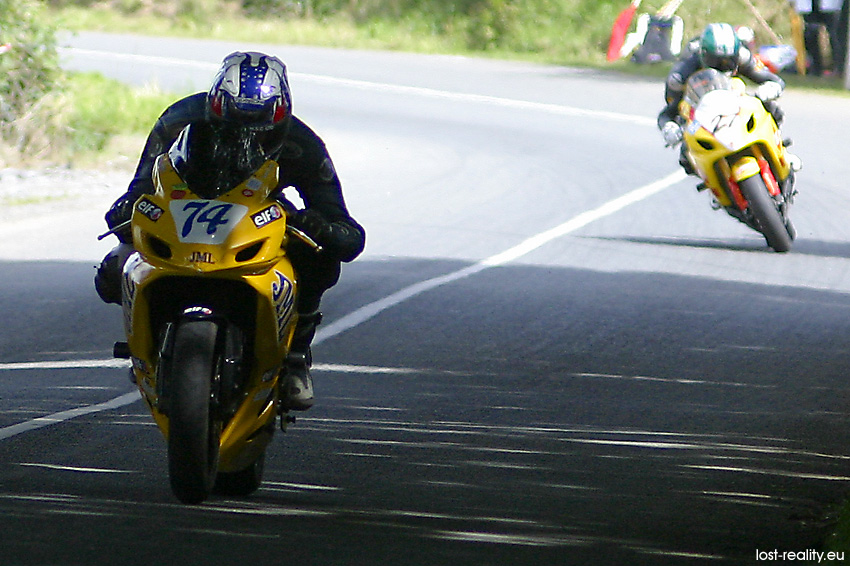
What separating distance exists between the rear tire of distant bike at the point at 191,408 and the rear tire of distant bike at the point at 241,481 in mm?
519

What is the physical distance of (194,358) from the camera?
19.8 feet

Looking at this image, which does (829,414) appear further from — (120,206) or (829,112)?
(829,112)

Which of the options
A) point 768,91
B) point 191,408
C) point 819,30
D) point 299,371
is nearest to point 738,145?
point 768,91

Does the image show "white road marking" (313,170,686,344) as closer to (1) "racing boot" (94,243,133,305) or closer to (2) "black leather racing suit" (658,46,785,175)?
(2) "black leather racing suit" (658,46,785,175)

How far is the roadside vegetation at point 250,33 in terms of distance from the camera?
22422 mm

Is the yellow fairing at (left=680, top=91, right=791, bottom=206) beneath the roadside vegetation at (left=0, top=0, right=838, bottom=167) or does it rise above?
above

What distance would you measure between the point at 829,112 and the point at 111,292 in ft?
75.3

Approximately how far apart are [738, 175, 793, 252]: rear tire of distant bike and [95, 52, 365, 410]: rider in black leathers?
846 centimetres

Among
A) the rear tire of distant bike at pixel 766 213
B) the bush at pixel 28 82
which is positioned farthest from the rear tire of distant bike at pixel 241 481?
the bush at pixel 28 82

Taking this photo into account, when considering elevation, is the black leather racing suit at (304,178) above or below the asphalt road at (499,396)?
above

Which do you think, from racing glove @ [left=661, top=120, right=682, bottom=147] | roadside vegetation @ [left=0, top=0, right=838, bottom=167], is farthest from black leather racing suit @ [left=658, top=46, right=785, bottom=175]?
roadside vegetation @ [left=0, top=0, right=838, bottom=167]

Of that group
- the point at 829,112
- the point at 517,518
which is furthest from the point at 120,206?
the point at 829,112

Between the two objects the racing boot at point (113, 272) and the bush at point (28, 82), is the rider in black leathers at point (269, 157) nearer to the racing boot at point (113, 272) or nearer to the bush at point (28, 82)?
the racing boot at point (113, 272)

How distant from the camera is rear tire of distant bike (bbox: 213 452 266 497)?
666 cm
